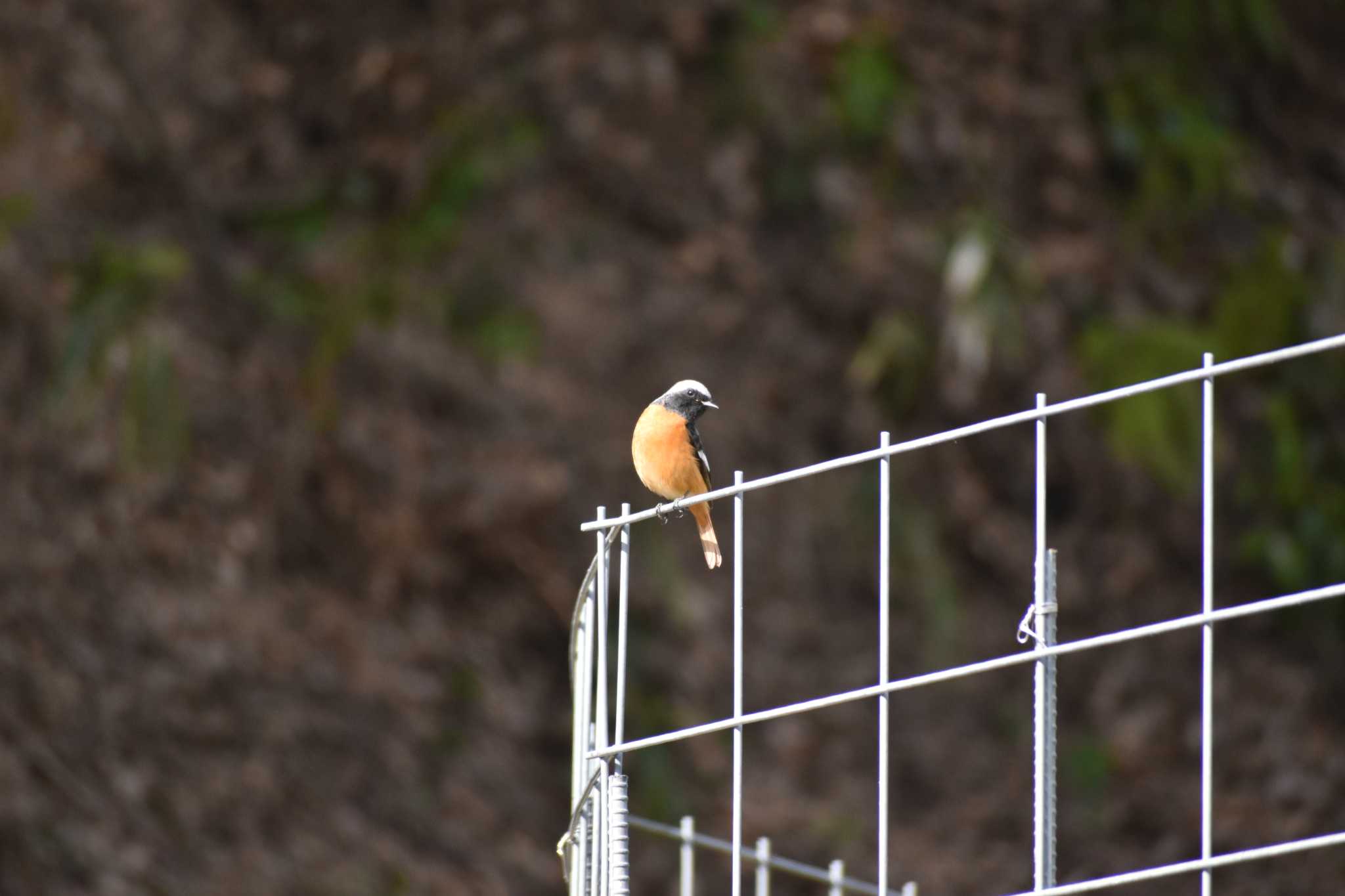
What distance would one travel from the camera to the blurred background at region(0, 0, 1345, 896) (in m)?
7.91

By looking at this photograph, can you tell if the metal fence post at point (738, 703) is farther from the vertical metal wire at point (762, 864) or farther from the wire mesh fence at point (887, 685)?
the vertical metal wire at point (762, 864)

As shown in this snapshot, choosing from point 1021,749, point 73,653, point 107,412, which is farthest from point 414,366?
point 1021,749

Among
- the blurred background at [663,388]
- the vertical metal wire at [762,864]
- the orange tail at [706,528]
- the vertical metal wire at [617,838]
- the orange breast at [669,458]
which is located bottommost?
the vertical metal wire at [617,838]

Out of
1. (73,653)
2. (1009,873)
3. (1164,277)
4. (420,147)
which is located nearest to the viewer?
(73,653)

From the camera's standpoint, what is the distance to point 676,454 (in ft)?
15.2

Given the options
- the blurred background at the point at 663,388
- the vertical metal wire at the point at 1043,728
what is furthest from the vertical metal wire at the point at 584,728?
the blurred background at the point at 663,388

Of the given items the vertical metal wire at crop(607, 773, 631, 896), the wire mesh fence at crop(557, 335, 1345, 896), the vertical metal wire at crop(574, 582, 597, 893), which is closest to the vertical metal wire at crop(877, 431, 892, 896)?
the wire mesh fence at crop(557, 335, 1345, 896)

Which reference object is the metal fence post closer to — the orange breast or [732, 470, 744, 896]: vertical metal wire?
[732, 470, 744, 896]: vertical metal wire

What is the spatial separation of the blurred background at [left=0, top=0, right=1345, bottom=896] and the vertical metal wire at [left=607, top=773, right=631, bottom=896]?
14.1ft

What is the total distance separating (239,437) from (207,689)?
1253 mm

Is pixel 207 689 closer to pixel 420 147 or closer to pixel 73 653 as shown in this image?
pixel 73 653

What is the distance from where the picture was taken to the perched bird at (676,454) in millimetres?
4641

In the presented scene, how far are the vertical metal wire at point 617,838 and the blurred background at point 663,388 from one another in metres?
4.29

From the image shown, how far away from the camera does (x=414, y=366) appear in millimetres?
8812
